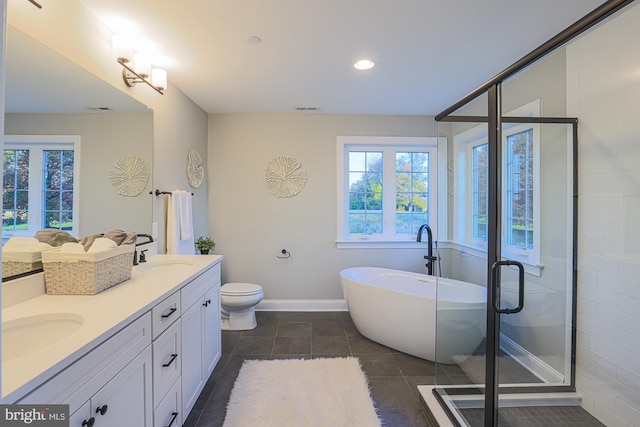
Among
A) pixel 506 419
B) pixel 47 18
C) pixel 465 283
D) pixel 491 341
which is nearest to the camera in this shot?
pixel 47 18

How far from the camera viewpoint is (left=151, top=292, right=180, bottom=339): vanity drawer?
1.32 metres

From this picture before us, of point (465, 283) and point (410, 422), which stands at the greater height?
point (465, 283)

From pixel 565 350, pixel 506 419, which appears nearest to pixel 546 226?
pixel 565 350

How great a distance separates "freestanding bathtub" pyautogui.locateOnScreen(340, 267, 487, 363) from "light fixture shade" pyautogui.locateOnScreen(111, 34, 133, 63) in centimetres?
250

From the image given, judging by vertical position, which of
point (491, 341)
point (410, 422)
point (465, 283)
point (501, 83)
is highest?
point (501, 83)

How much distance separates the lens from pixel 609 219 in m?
1.65

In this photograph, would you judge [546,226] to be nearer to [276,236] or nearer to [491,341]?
[491,341]

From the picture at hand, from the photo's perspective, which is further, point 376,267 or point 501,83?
point 376,267

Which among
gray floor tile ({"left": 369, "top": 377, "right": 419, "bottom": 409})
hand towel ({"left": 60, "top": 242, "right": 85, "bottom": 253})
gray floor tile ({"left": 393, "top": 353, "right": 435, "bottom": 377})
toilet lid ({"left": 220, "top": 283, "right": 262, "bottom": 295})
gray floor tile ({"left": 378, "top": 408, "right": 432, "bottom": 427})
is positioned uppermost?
hand towel ({"left": 60, "top": 242, "right": 85, "bottom": 253})

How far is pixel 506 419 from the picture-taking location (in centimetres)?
170

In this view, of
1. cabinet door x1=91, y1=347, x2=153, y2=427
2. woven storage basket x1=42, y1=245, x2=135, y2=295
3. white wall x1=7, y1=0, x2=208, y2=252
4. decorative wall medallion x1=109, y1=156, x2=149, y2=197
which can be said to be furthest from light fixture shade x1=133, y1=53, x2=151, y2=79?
cabinet door x1=91, y1=347, x2=153, y2=427

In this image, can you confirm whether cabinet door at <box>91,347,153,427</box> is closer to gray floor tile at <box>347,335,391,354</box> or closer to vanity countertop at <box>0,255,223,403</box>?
vanity countertop at <box>0,255,223,403</box>

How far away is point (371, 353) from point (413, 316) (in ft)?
1.70

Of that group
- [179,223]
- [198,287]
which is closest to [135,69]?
[179,223]
